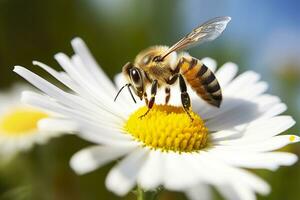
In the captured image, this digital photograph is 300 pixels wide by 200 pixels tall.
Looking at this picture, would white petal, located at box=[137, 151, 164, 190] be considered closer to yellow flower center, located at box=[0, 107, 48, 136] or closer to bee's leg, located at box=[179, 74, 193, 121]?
bee's leg, located at box=[179, 74, 193, 121]

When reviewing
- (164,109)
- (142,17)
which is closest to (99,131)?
(164,109)

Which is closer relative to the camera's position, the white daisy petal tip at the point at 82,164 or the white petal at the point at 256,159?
the white daisy petal tip at the point at 82,164

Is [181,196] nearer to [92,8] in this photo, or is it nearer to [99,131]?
[99,131]

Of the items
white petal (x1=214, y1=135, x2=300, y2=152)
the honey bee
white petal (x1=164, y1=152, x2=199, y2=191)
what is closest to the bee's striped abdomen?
the honey bee

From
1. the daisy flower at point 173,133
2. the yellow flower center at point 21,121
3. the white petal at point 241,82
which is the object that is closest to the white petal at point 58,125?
the daisy flower at point 173,133

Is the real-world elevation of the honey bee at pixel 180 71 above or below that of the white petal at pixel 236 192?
Answer: above

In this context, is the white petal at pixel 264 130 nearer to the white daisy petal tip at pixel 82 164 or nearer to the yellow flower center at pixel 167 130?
the yellow flower center at pixel 167 130

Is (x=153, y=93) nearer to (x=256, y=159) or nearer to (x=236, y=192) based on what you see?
(x=256, y=159)

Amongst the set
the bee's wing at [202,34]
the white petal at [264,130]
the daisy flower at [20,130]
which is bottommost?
the white petal at [264,130]
